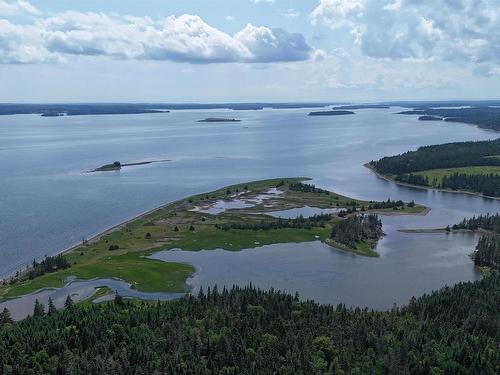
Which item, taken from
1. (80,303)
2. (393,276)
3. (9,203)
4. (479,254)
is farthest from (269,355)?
(9,203)

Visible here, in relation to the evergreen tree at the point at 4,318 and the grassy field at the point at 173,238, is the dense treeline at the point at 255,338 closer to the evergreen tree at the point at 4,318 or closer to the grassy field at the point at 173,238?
the evergreen tree at the point at 4,318

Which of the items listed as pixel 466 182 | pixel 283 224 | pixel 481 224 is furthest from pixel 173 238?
pixel 466 182

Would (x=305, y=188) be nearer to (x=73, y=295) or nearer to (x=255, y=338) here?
(x=73, y=295)

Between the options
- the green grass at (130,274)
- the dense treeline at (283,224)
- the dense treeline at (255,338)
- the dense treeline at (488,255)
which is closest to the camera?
the dense treeline at (255,338)

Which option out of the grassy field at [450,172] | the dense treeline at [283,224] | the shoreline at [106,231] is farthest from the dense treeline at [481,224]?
the shoreline at [106,231]

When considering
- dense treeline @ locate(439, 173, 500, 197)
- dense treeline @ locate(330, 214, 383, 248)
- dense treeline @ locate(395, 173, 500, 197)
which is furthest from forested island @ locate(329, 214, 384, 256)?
dense treeline @ locate(395, 173, 500, 197)

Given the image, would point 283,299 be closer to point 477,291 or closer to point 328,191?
point 477,291
